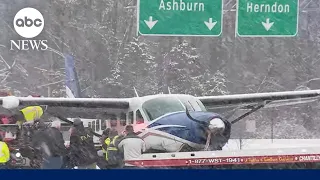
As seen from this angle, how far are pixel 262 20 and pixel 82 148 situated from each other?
→ 114 cm

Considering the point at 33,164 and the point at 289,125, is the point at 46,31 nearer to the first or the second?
the point at 33,164

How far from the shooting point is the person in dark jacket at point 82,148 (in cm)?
241

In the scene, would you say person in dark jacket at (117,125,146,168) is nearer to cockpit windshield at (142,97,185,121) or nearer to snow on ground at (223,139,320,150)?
cockpit windshield at (142,97,185,121)

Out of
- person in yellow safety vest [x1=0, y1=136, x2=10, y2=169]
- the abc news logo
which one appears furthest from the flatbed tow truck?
the abc news logo

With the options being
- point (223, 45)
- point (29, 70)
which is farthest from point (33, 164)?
point (223, 45)

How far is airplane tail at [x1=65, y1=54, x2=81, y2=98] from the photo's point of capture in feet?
7.72

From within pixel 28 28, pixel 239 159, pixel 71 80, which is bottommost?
pixel 239 159

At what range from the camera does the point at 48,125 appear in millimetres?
2381

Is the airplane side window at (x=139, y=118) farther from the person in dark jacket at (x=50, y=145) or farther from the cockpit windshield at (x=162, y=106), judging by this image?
the person in dark jacket at (x=50, y=145)

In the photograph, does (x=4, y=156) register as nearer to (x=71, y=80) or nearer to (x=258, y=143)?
(x=71, y=80)

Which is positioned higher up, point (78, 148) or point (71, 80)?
point (71, 80)

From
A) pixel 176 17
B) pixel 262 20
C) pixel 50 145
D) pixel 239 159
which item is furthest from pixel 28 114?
pixel 262 20

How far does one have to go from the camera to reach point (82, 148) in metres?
2.44

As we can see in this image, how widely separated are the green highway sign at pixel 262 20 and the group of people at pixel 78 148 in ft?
2.61
